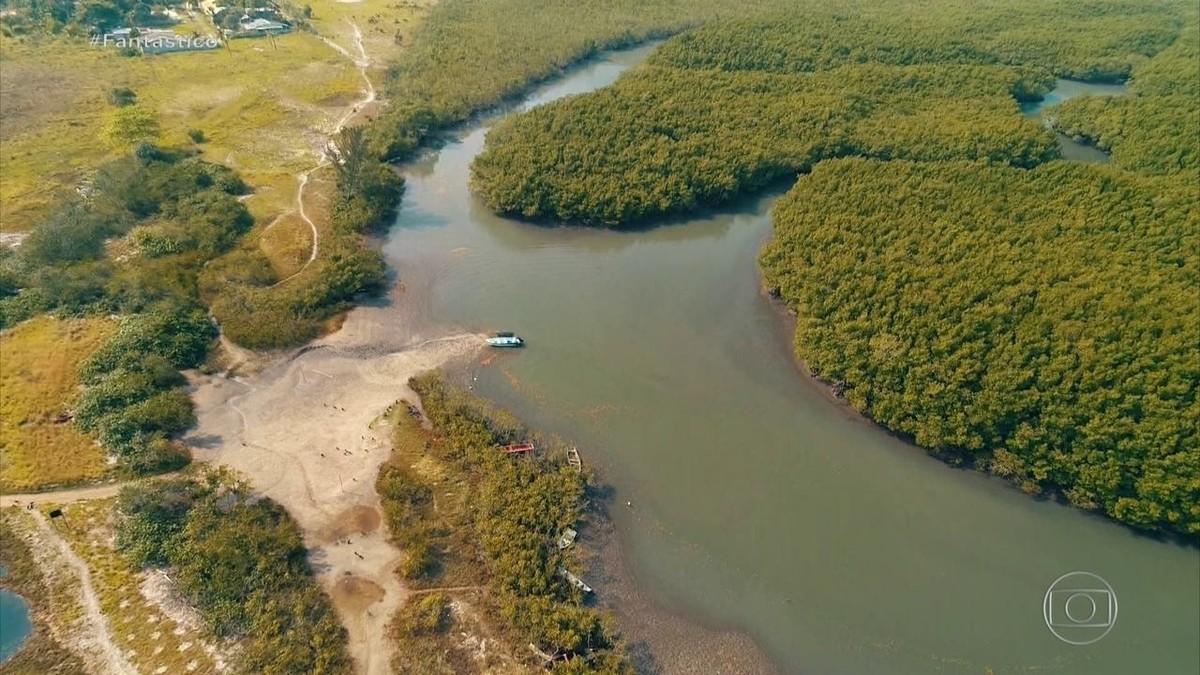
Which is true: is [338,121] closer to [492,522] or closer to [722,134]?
[722,134]

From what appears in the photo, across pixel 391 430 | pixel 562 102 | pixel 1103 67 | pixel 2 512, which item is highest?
pixel 1103 67

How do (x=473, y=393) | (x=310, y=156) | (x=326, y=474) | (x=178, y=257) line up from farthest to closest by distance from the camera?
(x=310, y=156)
(x=178, y=257)
(x=473, y=393)
(x=326, y=474)

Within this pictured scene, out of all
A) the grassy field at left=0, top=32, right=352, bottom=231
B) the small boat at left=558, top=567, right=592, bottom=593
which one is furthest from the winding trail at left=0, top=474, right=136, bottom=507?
the grassy field at left=0, top=32, right=352, bottom=231

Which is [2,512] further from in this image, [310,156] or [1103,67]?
[1103,67]

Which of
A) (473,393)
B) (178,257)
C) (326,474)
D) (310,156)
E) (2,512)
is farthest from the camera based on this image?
(310,156)

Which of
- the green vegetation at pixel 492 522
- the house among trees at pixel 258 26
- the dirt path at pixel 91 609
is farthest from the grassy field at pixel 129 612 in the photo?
the house among trees at pixel 258 26

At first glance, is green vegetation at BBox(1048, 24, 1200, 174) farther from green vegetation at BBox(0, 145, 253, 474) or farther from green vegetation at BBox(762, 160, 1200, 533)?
green vegetation at BBox(0, 145, 253, 474)

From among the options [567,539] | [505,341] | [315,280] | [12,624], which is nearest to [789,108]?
[505,341]

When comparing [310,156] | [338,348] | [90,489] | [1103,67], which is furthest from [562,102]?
→ [1103,67]
